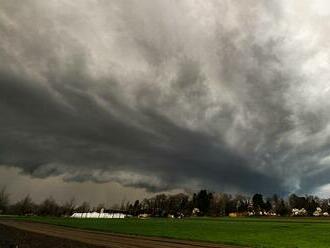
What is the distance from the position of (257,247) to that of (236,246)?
297 cm

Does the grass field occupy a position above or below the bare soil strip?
above

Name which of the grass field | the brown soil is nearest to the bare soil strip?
the brown soil

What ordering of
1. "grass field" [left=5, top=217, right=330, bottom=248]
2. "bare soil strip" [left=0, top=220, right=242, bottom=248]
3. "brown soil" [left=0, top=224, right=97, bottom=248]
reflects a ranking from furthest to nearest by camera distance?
"grass field" [left=5, top=217, right=330, bottom=248]
"bare soil strip" [left=0, top=220, right=242, bottom=248]
"brown soil" [left=0, top=224, right=97, bottom=248]

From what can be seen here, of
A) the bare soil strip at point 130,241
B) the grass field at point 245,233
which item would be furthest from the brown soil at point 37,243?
the grass field at point 245,233

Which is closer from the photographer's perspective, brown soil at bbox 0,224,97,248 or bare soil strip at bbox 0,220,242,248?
brown soil at bbox 0,224,97,248

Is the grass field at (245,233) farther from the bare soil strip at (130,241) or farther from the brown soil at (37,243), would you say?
the brown soil at (37,243)

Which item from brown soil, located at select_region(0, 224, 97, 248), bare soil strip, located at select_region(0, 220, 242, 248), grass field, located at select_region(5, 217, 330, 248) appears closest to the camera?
brown soil, located at select_region(0, 224, 97, 248)

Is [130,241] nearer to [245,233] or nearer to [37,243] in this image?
[37,243]

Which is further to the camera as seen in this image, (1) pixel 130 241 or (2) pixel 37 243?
(1) pixel 130 241

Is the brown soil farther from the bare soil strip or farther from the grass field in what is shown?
the grass field

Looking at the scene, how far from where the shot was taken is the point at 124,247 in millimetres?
45188

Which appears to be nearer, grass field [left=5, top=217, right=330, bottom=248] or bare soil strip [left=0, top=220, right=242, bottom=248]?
bare soil strip [left=0, top=220, right=242, bottom=248]

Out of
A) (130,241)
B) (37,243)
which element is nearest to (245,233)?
(130,241)

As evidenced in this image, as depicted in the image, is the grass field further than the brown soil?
Yes
